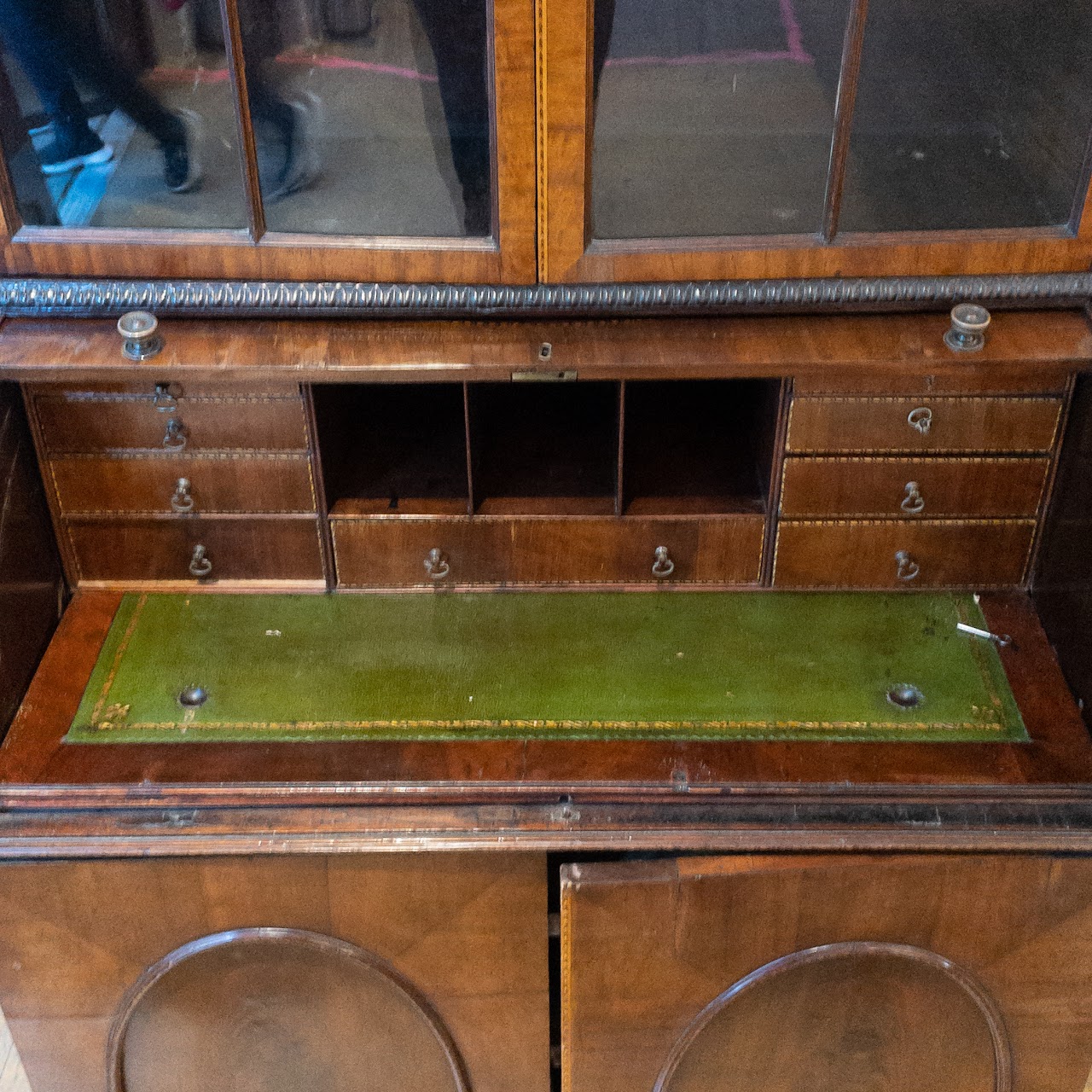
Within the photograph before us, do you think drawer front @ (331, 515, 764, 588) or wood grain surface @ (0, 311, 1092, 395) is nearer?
wood grain surface @ (0, 311, 1092, 395)

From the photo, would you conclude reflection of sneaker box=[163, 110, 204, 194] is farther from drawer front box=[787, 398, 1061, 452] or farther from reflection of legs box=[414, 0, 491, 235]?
drawer front box=[787, 398, 1061, 452]

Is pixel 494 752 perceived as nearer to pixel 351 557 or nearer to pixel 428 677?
pixel 428 677

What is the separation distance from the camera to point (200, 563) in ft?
4.98

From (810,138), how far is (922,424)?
1.02 ft

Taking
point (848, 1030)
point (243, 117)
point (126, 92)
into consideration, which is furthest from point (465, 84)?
point (848, 1030)

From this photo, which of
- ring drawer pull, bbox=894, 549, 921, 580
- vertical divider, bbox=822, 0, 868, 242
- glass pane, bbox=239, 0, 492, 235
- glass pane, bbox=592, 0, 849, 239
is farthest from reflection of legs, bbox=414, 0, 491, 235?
ring drawer pull, bbox=894, 549, 921, 580

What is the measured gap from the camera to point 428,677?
144 cm

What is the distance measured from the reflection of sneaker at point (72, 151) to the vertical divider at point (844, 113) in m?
0.68

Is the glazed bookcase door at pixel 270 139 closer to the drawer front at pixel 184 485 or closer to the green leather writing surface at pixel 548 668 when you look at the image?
the drawer front at pixel 184 485

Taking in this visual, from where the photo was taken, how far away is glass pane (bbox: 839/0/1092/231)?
1247mm

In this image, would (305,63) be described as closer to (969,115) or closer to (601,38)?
(601,38)

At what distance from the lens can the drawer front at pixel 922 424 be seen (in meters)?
1.41

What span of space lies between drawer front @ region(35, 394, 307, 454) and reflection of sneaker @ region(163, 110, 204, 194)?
214 mm

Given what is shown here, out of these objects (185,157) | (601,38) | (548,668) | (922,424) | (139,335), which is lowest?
(548,668)
